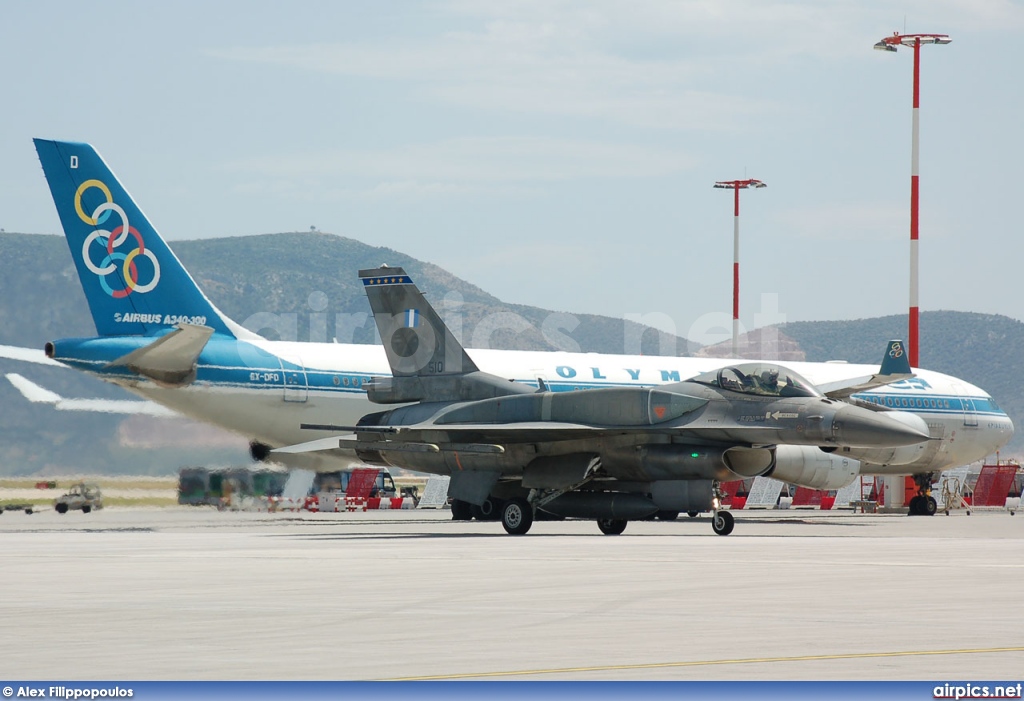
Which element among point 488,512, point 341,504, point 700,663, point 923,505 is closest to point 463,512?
point 488,512

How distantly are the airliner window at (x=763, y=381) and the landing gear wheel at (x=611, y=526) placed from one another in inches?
122

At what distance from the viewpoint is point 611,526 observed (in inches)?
1096

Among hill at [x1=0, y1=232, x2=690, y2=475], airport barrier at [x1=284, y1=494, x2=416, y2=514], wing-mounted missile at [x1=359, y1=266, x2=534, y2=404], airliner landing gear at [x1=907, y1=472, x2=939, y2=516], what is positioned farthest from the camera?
airliner landing gear at [x1=907, y1=472, x2=939, y2=516]

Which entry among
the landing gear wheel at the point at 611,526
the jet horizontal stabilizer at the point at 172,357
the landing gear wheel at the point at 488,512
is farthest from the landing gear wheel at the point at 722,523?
the jet horizontal stabilizer at the point at 172,357

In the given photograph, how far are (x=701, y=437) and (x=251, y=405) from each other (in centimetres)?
1163

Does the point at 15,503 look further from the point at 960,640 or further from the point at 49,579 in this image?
the point at 960,640

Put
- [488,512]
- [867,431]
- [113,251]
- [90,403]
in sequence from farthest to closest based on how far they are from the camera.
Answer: [90,403]
[488,512]
[113,251]
[867,431]

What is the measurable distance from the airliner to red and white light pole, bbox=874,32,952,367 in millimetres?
9308

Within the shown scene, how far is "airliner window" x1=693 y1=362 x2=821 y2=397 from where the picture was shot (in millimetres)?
27516

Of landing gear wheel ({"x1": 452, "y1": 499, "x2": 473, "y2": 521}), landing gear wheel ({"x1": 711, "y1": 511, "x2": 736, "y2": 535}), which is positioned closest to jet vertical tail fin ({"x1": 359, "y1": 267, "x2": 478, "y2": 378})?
landing gear wheel ({"x1": 452, "y1": 499, "x2": 473, "y2": 521})

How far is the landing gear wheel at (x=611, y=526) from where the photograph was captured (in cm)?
2770

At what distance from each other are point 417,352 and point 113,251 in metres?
7.36

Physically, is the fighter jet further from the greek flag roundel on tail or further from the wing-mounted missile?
the greek flag roundel on tail

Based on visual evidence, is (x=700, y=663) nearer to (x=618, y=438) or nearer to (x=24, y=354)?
(x=618, y=438)
